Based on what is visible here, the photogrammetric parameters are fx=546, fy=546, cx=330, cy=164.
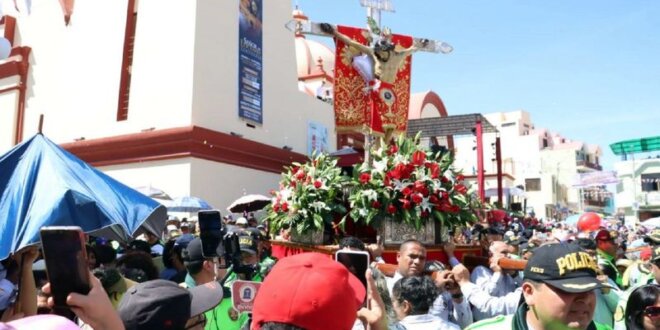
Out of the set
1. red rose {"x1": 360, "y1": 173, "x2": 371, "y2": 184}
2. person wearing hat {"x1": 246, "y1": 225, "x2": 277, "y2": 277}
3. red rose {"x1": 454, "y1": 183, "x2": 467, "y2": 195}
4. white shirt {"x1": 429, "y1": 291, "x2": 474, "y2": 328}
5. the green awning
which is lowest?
white shirt {"x1": 429, "y1": 291, "x2": 474, "y2": 328}

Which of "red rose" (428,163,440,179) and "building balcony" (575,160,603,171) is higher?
"building balcony" (575,160,603,171)

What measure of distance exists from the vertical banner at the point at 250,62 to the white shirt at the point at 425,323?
46.0 feet

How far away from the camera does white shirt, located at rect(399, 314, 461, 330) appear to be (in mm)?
3020

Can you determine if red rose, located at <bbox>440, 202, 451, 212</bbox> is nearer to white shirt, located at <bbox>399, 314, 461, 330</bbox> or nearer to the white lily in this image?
the white lily

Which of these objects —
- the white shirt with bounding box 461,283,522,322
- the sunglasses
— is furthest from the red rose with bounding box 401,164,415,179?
the sunglasses

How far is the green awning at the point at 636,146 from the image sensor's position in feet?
151

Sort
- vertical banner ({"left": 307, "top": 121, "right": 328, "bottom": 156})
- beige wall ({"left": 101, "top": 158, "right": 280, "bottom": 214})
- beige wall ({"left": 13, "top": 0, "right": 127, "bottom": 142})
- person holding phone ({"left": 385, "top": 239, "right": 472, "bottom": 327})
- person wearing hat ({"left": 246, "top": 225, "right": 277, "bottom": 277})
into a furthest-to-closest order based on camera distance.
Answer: vertical banner ({"left": 307, "top": 121, "right": 328, "bottom": 156})
beige wall ({"left": 13, "top": 0, "right": 127, "bottom": 142})
beige wall ({"left": 101, "top": 158, "right": 280, "bottom": 214})
person wearing hat ({"left": 246, "top": 225, "right": 277, "bottom": 277})
person holding phone ({"left": 385, "top": 239, "right": 472, "bottom": 327})

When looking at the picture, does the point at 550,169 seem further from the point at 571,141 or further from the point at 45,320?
the point at 45,320

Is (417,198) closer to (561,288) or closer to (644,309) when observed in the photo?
(644,309)

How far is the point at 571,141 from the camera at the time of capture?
208ft

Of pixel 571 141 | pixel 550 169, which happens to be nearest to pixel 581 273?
pixel 550 169

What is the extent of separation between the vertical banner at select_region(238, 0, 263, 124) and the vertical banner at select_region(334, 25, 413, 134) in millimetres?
6364

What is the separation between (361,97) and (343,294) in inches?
372

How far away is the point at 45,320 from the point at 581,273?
1845 mm
